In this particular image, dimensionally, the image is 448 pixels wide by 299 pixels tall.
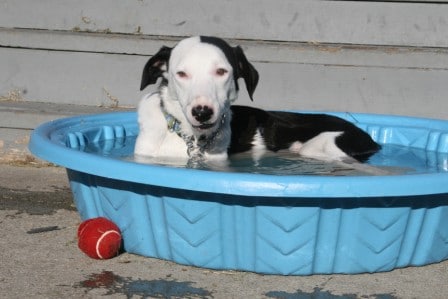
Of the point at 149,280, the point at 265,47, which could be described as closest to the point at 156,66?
the point at 149,280

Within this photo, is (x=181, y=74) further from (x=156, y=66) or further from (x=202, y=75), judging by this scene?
(x=156, y=66)

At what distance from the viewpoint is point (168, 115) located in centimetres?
499

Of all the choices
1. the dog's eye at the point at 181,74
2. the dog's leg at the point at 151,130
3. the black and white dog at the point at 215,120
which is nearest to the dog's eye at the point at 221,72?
the black and white dog at the point at 215,120

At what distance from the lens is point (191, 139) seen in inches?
195

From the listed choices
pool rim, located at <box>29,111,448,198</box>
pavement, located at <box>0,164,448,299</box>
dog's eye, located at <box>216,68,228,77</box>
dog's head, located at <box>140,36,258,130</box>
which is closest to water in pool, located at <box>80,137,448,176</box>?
dog's head, located at <box>140,36,258,130</box>

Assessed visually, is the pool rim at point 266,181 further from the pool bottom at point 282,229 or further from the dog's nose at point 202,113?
the dog's nose at point 202,113

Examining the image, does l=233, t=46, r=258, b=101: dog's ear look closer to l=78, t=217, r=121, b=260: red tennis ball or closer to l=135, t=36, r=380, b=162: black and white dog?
l=135, t=36, r=380, b=162: black and white dog

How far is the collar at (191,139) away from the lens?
16.2 feet

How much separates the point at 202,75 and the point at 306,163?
0.99 m

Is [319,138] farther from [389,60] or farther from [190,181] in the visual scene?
[190,181]

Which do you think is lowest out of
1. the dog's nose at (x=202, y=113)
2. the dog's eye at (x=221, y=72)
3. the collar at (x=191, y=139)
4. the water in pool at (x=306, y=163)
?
the water in pool at (x=306, y=163)

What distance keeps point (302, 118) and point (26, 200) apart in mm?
1903

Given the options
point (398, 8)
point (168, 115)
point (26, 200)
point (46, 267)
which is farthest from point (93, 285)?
point (398, 8)

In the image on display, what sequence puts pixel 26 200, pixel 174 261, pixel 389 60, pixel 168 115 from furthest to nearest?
pixel 389 60 → pixel 26 200 → pixel 168 115 → pixel 174 261
